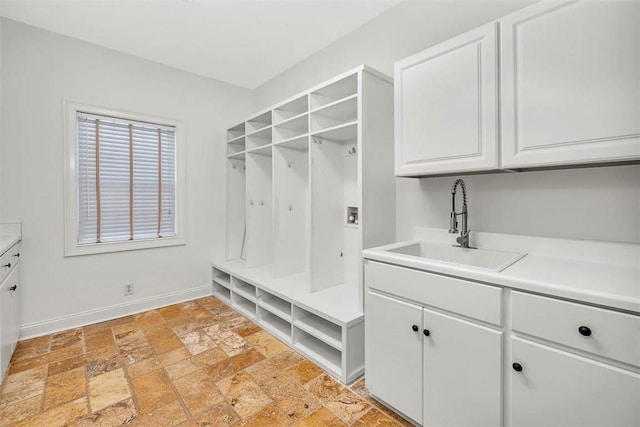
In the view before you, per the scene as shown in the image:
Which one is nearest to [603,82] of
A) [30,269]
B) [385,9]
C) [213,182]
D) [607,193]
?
[607,193]

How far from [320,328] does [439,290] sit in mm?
1139

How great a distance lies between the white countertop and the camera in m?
1.02

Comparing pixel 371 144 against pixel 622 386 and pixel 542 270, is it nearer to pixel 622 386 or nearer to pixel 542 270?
pixel 542 270

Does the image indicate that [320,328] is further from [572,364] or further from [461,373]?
[572,364]

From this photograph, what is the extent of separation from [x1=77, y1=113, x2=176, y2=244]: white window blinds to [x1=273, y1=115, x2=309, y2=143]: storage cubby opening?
1.35 m

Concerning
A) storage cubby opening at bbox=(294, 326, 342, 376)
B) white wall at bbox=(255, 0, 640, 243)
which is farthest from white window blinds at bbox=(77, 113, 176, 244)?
white wall at bbox=(255, 0, 640, 243)

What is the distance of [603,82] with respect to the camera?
1.20 metres

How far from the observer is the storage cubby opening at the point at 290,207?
2.90 meters

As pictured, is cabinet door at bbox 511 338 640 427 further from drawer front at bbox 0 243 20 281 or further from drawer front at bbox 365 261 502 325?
drawer front at bbox 0 243 20 281

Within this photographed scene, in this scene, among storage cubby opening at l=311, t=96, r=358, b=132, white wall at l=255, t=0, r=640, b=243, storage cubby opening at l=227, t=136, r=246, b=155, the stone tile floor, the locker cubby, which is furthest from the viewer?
storage cubby opening at l=227, t=136, r=246, b=155

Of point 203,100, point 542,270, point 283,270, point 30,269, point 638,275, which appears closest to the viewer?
point 638,275

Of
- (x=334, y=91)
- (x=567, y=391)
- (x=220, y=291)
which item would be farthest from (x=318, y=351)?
(x=334, y=91)

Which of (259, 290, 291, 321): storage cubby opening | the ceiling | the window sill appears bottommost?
(259, 290, 291, 321): storage cubby opening

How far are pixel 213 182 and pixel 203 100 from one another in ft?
3.22
